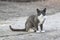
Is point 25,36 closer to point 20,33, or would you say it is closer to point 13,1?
point 20,33

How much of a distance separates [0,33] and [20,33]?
658mm

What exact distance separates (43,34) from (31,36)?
1.55 feet

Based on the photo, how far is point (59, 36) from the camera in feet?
19.9

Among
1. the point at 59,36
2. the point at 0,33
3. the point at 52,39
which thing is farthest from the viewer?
the point at 0,33

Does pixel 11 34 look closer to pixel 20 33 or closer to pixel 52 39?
pixel 20 33

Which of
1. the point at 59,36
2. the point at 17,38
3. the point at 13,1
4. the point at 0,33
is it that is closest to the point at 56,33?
the point at 59,36

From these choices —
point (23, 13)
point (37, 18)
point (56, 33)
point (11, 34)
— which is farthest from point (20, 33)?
point (23, 13)

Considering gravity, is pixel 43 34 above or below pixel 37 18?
below

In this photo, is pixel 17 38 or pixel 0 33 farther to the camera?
pixel 0 33

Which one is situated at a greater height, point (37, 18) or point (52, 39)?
point (37, 18)

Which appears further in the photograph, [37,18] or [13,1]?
[13,1]

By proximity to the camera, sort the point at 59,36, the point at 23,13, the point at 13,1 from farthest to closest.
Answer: the point at 13,1
the point at 23,13
the point at 59,36

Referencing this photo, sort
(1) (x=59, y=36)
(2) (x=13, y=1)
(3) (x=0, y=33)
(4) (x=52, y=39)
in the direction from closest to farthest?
(4) (x=52, y=39) < (1) (x=59, y=36) < (3) (x=0, y=33) < (2) (x=13, y=1)

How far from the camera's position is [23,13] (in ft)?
41.4
